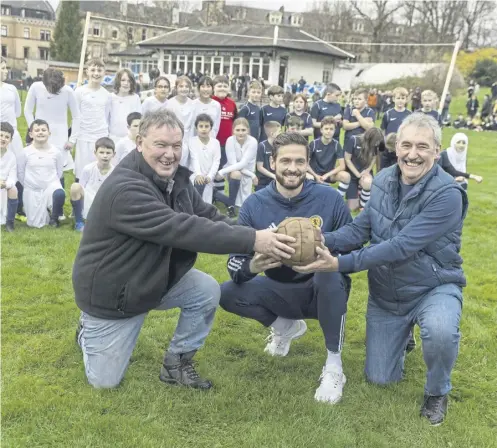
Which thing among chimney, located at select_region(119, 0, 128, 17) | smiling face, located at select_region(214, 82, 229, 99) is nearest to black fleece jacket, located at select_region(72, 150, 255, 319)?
smiling face, located at select_region(214, 82, 229, 99)

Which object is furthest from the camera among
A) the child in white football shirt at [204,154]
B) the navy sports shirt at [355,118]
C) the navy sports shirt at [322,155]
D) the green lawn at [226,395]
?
the navy sports shirt at [355,118]

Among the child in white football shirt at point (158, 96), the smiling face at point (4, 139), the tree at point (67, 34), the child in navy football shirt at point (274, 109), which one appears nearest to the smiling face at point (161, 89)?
the child in white football shirt at point (158, 96)

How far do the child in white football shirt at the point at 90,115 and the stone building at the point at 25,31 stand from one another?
8434cm

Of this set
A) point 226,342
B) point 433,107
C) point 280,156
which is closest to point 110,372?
point 226,342

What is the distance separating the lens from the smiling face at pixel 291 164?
3979 millimetres

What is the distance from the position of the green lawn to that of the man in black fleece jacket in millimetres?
249

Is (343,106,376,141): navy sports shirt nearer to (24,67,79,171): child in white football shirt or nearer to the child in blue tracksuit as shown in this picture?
(24,67,79,171): child in white football shirt

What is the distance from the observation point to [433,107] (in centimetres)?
1112

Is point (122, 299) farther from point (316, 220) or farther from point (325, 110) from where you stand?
point (325, 110)

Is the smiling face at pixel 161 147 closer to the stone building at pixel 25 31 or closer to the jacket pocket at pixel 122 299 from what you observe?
the jacket pocket at pixel 122 299

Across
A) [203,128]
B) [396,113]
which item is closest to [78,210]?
[203,128]

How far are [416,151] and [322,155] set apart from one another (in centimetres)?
595

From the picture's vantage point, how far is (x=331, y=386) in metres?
3.81

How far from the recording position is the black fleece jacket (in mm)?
3400
